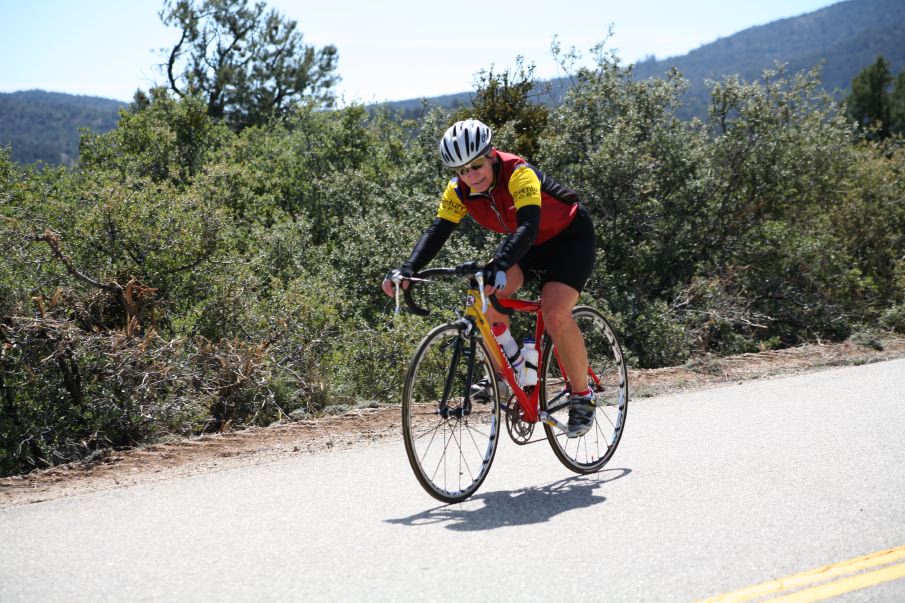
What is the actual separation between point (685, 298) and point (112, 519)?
9762 millimetres

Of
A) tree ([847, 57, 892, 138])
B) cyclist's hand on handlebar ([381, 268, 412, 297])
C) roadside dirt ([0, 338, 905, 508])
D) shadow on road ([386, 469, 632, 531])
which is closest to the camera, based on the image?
shadow on road ([386, 469, 632, 531])

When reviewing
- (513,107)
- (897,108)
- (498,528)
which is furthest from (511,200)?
(897,108)

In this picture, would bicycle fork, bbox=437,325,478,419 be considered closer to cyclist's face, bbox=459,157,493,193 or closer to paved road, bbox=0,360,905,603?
paved road, bbox=0,360,905,603

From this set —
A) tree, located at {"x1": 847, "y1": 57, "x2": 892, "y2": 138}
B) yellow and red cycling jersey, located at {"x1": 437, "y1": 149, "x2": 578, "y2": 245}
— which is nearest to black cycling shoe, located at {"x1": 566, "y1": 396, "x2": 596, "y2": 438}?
yellow and red cycling jersey, located at {"x1": 437, "y1": 149, "x2": 578, "y2": 245}

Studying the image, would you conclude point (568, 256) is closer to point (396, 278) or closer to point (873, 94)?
point (396, 278)

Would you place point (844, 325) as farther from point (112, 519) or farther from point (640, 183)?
point (112, 519)

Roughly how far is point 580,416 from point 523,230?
54.8 inches

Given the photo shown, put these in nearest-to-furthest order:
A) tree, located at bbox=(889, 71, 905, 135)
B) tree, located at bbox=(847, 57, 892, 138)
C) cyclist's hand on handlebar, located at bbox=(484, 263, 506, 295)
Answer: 1. cyclist's hand on handlebar, located at bbox=(484, 263, 506, 295)
2. tree, located at bbox=(889, 71, 905, 135)
3. tree, located at bbox=(847, 57, 892, 138)

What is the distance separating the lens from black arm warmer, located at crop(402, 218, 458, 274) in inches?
205

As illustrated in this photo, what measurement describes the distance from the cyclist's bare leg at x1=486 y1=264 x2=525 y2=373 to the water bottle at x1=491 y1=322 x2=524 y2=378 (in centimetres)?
4

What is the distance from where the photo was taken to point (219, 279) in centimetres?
993

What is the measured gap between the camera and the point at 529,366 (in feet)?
17.6

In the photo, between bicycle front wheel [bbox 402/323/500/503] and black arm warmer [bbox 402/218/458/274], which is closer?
bicycle front wheel [bbox 402/323/500/503]

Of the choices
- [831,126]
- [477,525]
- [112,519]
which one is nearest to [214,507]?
[112,519]
